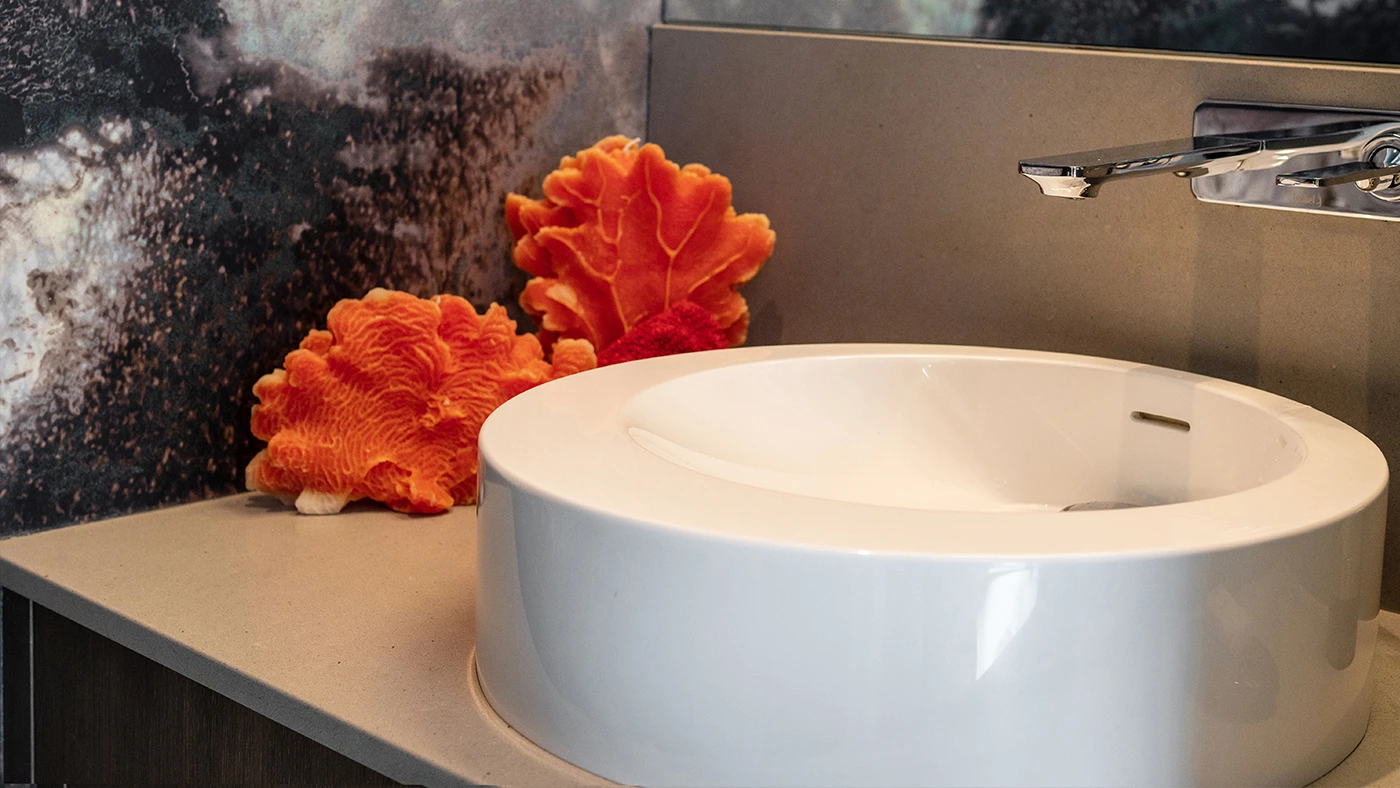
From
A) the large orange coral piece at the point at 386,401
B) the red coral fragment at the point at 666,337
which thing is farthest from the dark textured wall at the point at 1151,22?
the large orange coral piece at the point at 386,401

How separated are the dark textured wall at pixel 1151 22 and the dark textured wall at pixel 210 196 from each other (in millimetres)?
279

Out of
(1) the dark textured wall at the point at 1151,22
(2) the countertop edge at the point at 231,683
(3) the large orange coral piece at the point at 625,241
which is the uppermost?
(1) the dark textured wall at the point at 1151,22

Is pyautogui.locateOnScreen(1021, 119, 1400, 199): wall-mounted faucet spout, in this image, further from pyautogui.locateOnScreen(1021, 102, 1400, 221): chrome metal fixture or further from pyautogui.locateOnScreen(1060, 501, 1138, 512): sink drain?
pyautogui.locateOnScreen(1060, 501, 1138, 512): sink drain

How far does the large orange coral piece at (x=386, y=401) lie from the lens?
0.95m

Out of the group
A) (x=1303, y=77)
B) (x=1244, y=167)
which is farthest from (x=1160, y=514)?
(x=1303, y=77)

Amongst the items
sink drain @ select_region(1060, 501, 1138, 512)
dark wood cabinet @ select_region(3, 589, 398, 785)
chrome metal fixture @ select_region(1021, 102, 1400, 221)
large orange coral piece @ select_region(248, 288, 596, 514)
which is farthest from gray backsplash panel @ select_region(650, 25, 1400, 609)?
dark wood cabinet @ select_region(3, 589, 398, 785)

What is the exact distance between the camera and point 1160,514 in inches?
23.3

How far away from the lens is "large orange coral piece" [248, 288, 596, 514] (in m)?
0.95

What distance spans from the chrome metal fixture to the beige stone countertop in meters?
0.29

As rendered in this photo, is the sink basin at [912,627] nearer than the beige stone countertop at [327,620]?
Yes

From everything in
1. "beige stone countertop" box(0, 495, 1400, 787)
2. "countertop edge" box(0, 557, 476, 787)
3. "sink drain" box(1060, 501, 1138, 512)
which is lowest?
"countertop edge" box(0, 557, 476, 787)

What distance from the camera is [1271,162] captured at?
2.46 feet

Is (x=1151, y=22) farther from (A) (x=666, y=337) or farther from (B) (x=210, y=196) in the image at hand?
(B) (x=210, y=196)

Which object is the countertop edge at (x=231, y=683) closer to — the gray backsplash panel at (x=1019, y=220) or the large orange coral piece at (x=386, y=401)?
the large orange coral piece at (x=386, y=401)
